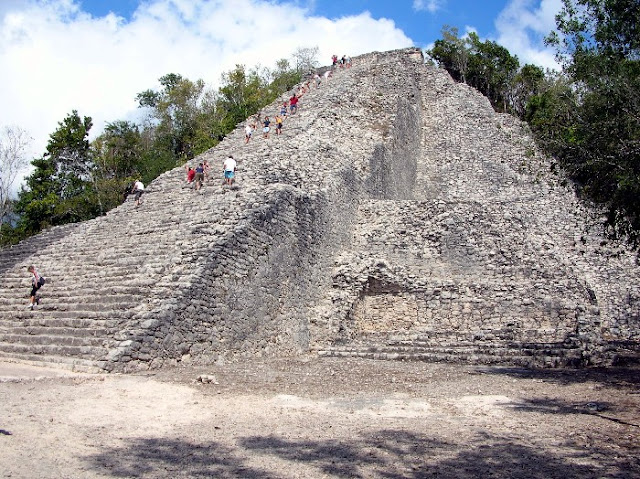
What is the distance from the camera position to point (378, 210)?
1644cm

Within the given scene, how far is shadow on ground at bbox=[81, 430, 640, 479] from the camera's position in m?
4.44

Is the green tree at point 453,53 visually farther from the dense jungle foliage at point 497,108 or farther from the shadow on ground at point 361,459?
the shadow on ground at point 361,459

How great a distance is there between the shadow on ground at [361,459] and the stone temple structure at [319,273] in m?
4.07

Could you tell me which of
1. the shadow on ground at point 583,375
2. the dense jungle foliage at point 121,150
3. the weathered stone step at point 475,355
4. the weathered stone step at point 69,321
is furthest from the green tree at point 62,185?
the shadow on ground at point 583,375

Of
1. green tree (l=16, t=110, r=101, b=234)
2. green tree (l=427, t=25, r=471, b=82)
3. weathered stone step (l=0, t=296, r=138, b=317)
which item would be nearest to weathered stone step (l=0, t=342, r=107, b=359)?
weathered stone step (l=0, t=296, r=138, b=317)

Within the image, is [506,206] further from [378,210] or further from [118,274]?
[118,274]

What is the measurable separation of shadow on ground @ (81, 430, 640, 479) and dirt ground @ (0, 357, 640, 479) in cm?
2

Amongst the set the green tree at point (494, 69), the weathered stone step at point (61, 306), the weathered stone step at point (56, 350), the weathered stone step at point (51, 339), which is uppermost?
the green tree at point (494, 69)

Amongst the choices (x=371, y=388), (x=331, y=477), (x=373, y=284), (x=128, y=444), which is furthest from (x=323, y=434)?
(x=373, y=284)

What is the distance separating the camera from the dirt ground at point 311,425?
4.55 m

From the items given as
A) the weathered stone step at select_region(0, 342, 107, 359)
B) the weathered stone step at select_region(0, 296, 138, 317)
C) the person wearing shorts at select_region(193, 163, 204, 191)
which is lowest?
the weathered stone step at select_region(0, 342, 107, 359)

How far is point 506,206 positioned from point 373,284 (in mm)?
4731

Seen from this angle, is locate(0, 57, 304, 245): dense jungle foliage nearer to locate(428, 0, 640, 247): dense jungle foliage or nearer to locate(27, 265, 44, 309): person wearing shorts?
locate(27, 265, 44, 309): person wearing shorts

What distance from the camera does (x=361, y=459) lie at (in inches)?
189
